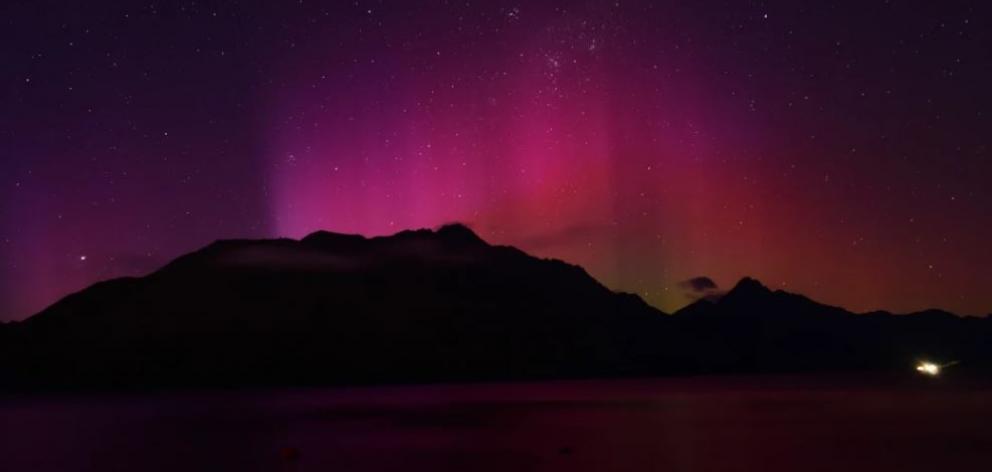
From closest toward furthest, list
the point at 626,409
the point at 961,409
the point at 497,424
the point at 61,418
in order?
the point at 497,424
the point at 961,409
the point at 626,409
the point at 61,418

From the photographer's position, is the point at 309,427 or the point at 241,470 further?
the point at 309,427

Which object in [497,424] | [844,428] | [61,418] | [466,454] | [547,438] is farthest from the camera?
[61,418]

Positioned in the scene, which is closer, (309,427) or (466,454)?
(466,454)

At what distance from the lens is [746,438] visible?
4238cm

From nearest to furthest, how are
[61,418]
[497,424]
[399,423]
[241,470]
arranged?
[241,470] → [497,424] → [399,423] → [61,418]

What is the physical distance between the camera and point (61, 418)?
72625 mm

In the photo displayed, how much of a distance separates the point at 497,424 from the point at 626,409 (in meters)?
18.2

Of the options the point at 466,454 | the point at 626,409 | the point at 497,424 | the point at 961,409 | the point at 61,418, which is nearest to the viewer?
the point at 466,454

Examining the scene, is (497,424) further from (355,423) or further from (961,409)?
(961,409)

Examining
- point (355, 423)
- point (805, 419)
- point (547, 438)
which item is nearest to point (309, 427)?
point (355, 423)

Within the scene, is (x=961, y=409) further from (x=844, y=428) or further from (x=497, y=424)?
(x=497, y=424)

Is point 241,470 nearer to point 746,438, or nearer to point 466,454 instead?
point 466,454

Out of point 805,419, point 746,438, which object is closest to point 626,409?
point 805,419

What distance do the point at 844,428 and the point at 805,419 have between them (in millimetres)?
8133
